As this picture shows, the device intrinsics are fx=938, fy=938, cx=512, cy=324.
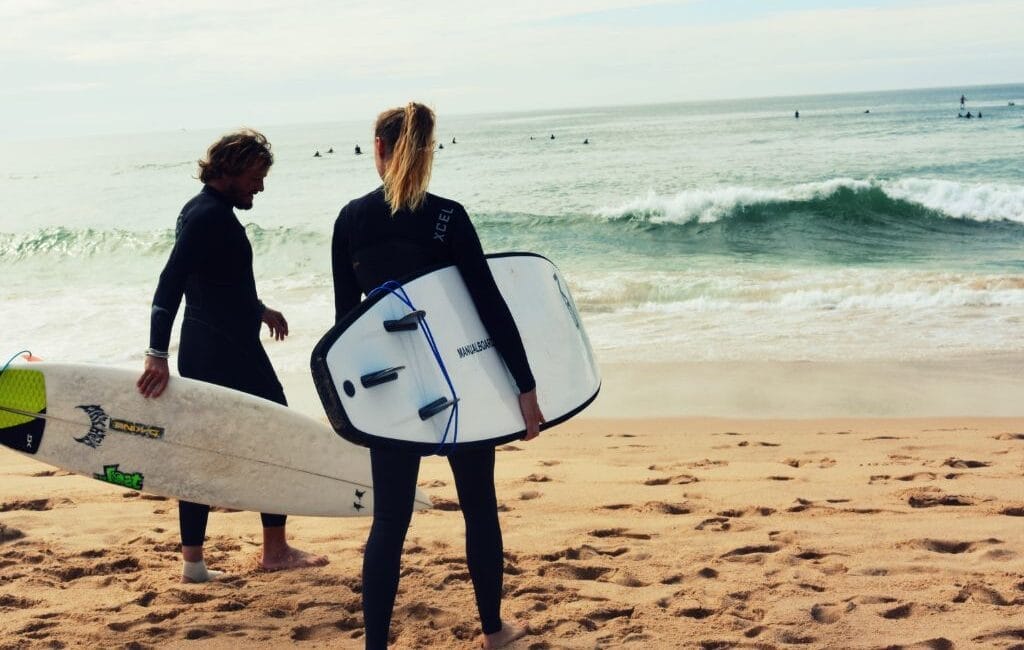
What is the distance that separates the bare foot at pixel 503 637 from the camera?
2.65 m

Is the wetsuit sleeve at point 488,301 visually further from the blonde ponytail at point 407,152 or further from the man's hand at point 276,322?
the man's hand at point 276,322

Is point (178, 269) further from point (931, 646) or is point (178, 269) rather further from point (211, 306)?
point (931, 646)

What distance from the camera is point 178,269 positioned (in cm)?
292

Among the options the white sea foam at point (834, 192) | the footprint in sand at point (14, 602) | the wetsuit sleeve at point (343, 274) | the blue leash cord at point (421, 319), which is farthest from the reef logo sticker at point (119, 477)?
the white sea foam at point (834, 192)

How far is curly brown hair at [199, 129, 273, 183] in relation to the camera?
119 inches

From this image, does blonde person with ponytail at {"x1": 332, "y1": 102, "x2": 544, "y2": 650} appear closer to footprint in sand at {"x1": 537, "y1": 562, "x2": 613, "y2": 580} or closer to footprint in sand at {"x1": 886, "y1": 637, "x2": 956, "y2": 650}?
footprint in sand at {"x1": 537, "y1": 562, "x2": 613, "y2": 580}

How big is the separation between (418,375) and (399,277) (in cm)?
25

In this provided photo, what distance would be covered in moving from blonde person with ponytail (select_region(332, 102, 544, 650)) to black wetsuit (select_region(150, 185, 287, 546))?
0.75 meters

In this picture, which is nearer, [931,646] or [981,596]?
[931,646]

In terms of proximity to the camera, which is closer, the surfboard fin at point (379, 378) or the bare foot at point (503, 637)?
the surfboard fin at point (379, 378)

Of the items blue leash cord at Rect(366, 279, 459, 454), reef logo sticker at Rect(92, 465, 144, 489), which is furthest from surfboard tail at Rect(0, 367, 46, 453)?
blue leash cord at Rect(366, 279, 459, 454)

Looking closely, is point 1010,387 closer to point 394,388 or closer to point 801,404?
point 801,404

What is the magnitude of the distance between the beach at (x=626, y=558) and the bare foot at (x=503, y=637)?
29 mm

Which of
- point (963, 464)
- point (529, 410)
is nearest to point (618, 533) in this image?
point (529, 410)
